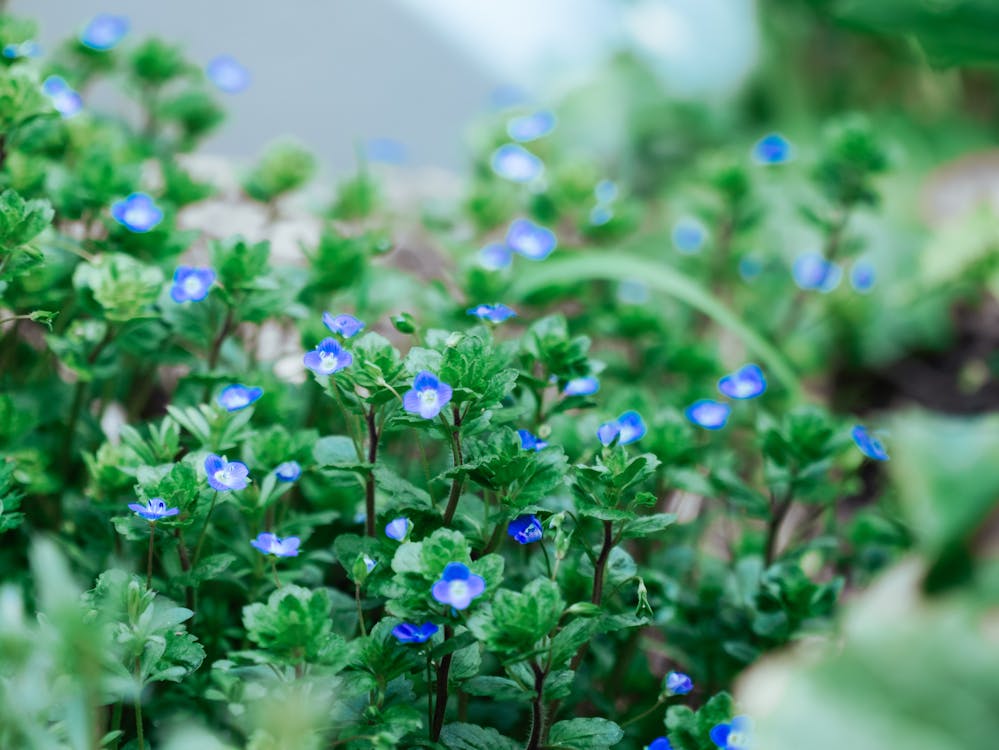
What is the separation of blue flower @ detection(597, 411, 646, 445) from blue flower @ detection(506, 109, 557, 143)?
984 mm

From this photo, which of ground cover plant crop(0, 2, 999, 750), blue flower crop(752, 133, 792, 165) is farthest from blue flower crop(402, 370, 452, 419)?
blue flower crop(752, 133, 792, 165)

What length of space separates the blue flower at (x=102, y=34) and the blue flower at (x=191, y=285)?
2.14ft

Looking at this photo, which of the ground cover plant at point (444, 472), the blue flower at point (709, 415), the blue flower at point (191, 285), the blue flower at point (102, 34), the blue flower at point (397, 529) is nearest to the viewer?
the ground cover plant at point (444, 472)

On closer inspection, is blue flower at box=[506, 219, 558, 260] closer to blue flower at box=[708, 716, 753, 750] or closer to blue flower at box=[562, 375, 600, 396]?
blue flower at box=[562, 375, 600, 396]

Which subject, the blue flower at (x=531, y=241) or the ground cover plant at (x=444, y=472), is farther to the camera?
the blue flower at (x=531, y=241)

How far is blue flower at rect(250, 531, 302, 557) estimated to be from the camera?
99 centimetres

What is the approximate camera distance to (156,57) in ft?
5.64

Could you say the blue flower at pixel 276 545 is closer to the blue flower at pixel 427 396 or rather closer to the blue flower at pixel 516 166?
the blue flower at pixel 427 396

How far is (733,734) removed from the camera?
91 centimetres

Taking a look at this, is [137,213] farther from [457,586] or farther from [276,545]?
[457,586]

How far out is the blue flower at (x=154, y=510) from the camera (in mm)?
954

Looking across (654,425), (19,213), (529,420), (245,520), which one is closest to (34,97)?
(19,213)

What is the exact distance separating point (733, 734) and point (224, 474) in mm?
538

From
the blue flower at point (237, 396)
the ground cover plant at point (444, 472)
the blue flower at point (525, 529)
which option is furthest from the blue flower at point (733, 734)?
the blue flower at point (237, 396)
